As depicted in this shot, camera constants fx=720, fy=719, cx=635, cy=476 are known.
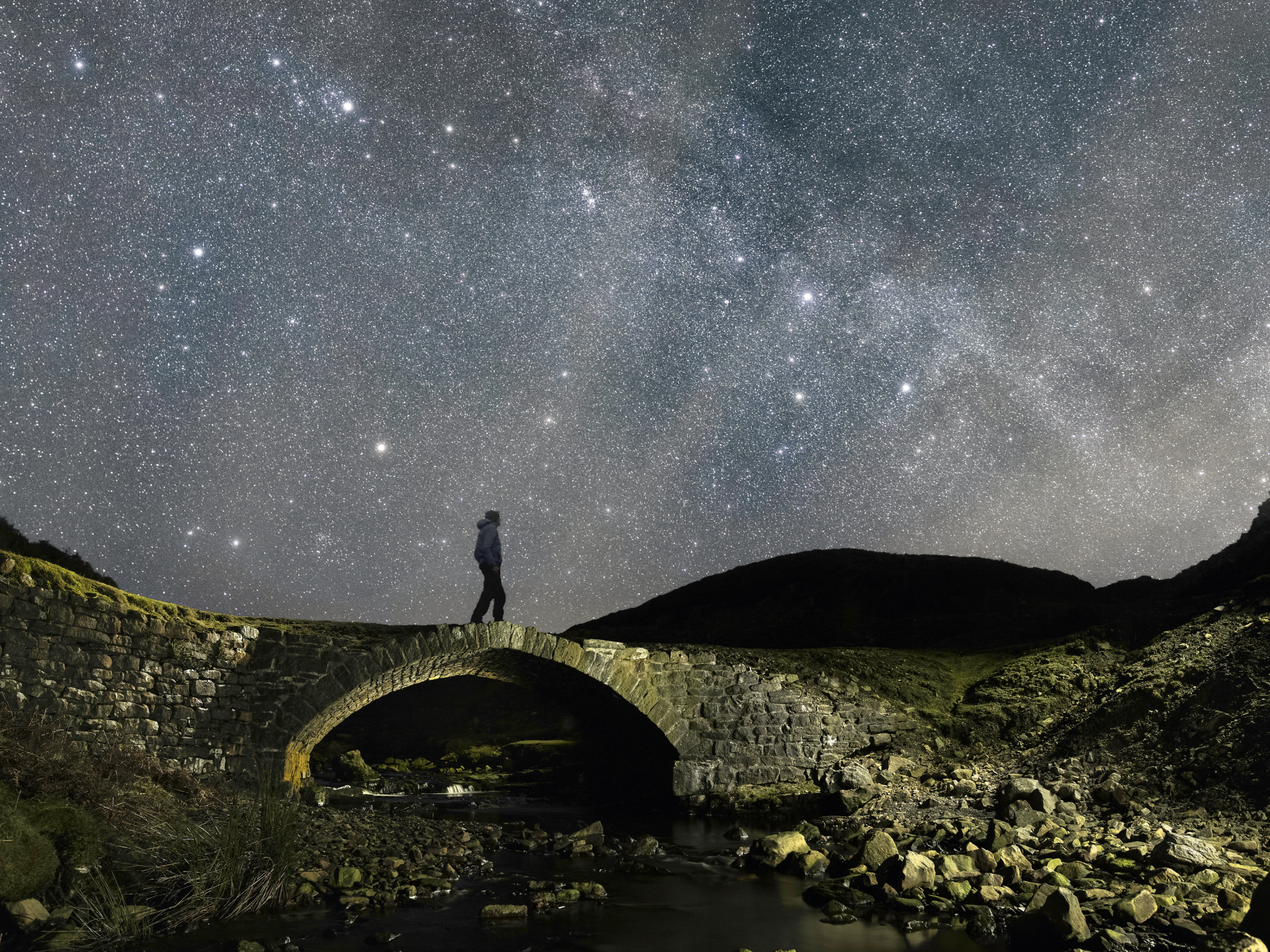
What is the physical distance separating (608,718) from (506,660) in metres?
3.71

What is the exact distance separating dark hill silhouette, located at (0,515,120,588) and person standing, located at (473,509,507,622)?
6420 millimetres

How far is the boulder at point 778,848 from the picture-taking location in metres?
8.75

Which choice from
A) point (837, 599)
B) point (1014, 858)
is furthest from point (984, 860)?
point (837, 599)

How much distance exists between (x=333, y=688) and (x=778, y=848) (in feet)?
23.5

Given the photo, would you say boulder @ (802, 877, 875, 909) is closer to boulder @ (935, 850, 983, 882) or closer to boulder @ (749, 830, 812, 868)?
boulder @ (935, 850, 983, 882)

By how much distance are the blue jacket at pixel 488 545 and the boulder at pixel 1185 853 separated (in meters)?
10.3

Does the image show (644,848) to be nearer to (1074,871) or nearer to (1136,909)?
(1074,871)

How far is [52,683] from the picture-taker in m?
8.77

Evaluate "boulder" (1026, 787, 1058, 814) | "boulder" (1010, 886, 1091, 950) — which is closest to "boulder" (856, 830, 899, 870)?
"boulder" (1010, 886, 1091, 950)

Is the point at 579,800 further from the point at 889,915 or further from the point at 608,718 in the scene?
the point at 889,915

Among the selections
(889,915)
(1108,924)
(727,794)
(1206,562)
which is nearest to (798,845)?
(889,915)

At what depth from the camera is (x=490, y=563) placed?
1352cm

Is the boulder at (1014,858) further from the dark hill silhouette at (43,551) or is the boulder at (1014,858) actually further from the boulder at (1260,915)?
the dark hill silhouette at (43,551)

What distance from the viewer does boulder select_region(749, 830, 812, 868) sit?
28.7 feet
